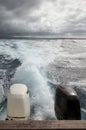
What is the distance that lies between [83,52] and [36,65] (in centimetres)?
232

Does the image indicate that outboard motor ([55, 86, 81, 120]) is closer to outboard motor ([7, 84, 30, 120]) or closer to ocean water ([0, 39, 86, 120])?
outboard motor ([7, 84, 30, 120])

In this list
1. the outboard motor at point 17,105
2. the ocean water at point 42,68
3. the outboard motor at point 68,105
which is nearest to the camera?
the outboard motor at point 68,105

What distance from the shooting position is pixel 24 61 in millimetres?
7980

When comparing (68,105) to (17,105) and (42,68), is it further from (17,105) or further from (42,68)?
(42,68)

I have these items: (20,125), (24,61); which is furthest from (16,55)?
(20,125)

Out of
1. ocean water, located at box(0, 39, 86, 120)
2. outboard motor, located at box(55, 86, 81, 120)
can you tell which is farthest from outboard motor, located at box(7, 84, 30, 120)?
ocean water, located at box(0, 39, 86, 120)

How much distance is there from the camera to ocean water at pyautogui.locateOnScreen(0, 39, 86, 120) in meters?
6.27

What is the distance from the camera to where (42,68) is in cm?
782

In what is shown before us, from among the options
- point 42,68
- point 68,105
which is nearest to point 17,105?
point 68,105

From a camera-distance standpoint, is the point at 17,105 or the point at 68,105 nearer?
the point at 68,105

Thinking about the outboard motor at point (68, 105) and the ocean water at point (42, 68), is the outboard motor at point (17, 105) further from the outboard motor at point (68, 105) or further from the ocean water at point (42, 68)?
the ocean water at point (42, 68)

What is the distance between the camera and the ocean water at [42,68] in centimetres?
627

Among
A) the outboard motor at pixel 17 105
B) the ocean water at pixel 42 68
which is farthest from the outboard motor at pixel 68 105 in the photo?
the ocean water at pixel 42 68

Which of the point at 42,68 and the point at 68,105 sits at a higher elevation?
the point at 68,105
